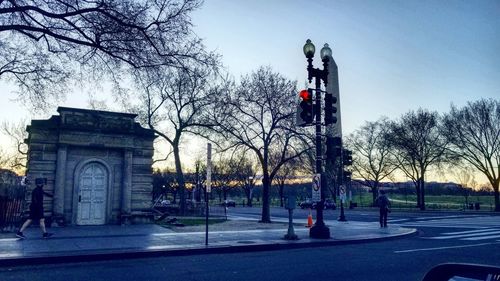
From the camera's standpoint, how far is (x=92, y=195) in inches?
717

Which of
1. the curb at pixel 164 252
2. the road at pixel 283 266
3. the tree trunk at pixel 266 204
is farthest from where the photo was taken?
the tree trunk at pixel 266 204

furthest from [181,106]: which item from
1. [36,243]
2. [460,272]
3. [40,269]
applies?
[460,272]

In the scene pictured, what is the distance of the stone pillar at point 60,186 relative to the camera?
56.1 ft

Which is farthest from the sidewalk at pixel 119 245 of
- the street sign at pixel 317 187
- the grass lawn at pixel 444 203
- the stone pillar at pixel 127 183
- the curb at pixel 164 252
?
the grass lawn at pixel 444 203

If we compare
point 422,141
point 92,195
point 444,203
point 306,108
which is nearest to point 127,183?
point 92,195

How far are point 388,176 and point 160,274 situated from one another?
57415 millimetres

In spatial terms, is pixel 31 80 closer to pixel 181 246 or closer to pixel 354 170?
pixel 181 246

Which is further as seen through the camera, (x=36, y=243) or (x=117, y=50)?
(x=117, y=50)

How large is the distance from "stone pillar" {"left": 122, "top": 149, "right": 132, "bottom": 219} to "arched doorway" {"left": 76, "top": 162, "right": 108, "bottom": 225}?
85 centimetres

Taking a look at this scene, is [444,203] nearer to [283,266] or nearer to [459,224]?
[459,224]

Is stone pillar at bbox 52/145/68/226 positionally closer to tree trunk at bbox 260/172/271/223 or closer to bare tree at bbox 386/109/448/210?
tree trunk at bbox 260/172/271/223

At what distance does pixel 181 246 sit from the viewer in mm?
11273

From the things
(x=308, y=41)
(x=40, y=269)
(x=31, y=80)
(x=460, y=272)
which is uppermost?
(x=308, y=41)

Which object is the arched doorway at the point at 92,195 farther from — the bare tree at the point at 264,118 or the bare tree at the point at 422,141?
the bare tree at the point at 422,141
